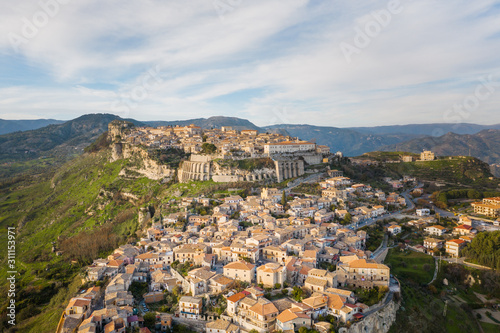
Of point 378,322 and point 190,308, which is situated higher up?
point 190,308

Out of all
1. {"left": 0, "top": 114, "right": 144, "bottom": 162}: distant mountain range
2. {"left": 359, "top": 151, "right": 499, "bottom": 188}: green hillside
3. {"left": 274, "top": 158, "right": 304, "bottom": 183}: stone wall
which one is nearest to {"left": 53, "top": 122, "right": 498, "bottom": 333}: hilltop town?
{"left": 274, "top": 158, "right": 304, "bottom": 183}: stone wall

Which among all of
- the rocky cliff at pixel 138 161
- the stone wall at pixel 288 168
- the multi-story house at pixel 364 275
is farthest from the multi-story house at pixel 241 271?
the rocky cliff at pixel 138 161

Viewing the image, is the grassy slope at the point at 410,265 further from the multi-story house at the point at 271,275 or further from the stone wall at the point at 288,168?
the stone wall at the point at 288,168

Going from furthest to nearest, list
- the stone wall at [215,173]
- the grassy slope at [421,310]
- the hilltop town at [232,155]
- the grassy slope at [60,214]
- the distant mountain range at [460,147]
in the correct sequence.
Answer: the distant mountain range at [460,147] → the hilltop town at [232,155] → the stone wall at [215,173] → the grassy slope at [60,214] → the grassy slope at [421,310]

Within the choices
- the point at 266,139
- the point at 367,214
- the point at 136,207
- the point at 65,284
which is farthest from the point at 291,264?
the point at 266,139

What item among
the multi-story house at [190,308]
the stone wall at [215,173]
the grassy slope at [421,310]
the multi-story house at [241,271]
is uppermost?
the stone wall at [215,173]

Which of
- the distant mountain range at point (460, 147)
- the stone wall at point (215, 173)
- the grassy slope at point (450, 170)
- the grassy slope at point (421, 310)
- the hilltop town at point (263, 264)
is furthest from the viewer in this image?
the distant mountain range at point (460, 147)

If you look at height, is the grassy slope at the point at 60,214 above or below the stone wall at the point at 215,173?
below

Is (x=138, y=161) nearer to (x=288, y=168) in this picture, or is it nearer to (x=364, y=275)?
(x=288, y=168)

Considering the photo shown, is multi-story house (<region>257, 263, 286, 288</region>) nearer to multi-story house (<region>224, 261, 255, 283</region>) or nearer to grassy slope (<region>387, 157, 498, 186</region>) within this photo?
multi-story house (<region>224, 261, 255, 283</region>)

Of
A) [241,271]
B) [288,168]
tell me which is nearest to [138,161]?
[288,168]

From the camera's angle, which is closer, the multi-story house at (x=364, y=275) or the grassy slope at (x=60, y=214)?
the multi-story house at (x=364, y=275)
